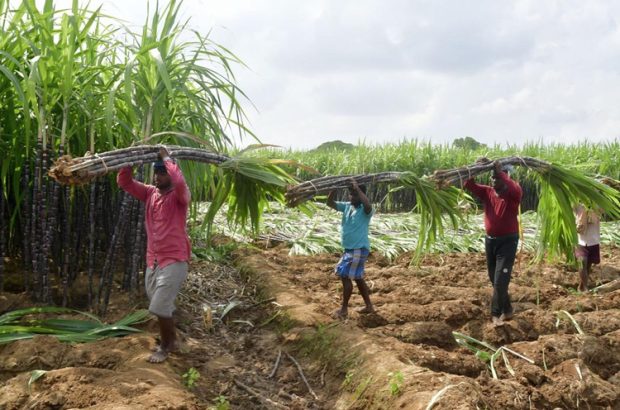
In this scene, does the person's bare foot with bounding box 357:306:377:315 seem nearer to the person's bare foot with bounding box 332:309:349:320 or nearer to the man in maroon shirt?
the person's bare foot with bounding box 332:309:349:320

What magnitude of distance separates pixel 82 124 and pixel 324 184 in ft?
5.96

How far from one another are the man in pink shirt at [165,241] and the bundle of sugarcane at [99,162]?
0.07 meters

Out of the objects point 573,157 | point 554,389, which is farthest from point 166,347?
point 573,157

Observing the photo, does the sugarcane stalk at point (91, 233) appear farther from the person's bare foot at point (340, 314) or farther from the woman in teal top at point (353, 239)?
the person's bare foot at point (340, 314)

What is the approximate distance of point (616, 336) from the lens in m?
4.19

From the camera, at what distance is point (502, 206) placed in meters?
4.70

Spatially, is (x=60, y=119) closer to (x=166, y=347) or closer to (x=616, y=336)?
(x=166, y=347)

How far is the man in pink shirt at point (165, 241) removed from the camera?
345cm

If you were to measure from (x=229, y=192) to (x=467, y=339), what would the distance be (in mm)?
2065

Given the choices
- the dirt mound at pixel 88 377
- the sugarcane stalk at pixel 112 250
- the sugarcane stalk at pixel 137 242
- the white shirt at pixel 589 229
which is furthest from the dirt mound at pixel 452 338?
the sugarcane stalk at pixel 112 250

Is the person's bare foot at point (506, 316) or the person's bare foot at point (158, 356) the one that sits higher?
the person's bare foot at point (506, 316)

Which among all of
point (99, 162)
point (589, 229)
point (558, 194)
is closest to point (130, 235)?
point (99, 162)

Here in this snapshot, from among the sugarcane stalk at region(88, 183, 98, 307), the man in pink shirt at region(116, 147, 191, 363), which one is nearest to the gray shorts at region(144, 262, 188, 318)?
the man in pink shirt at region(116, 147, 191, 363)

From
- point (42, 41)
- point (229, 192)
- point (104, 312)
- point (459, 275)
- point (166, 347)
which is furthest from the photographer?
point (459, 275)
